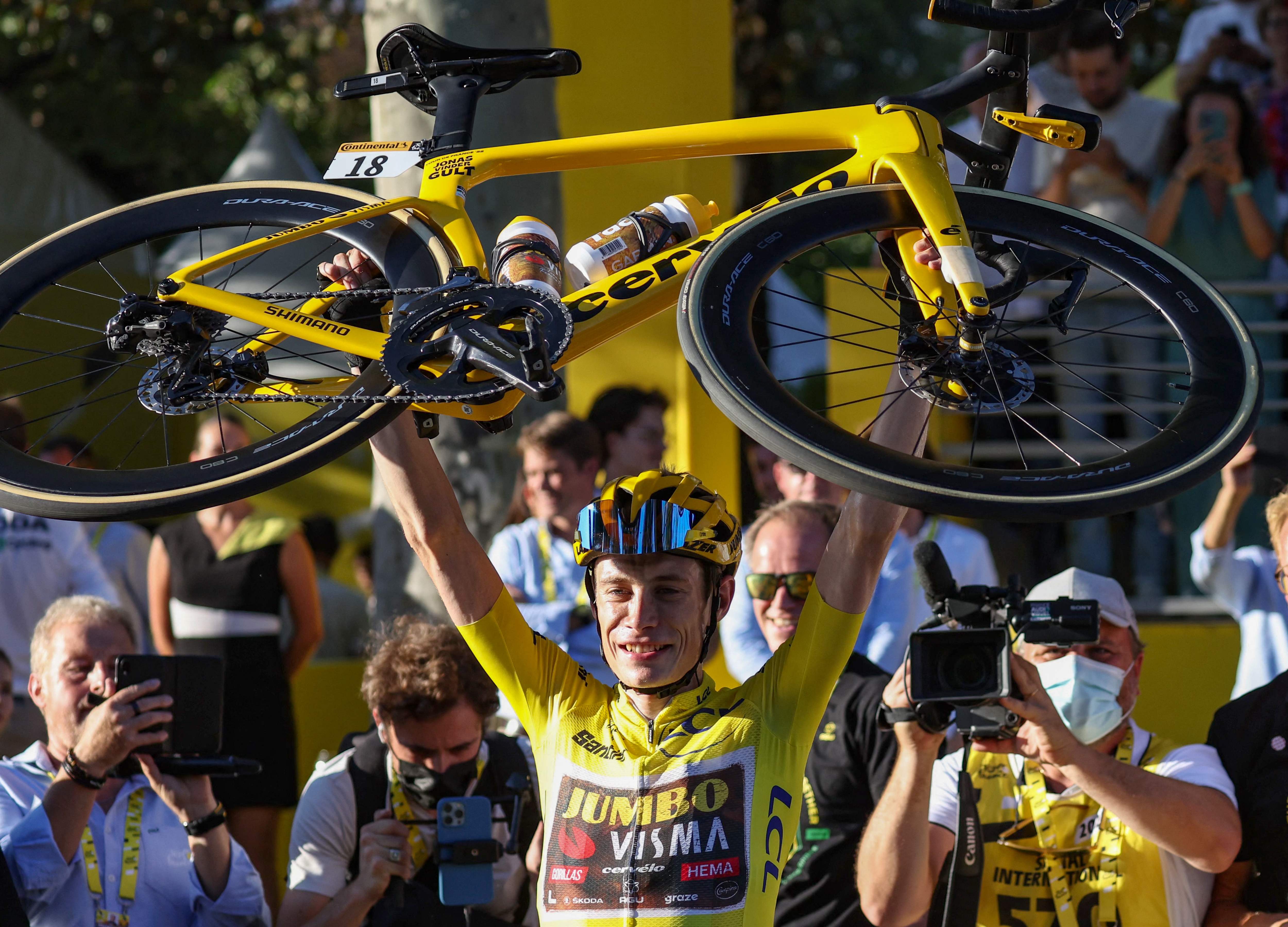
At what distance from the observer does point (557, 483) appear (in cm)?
487

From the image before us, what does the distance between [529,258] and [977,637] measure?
122cm

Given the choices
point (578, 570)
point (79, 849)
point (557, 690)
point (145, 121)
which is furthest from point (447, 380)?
point (145, 121)

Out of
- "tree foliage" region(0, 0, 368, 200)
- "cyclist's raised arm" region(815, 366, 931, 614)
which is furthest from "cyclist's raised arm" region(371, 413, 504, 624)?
"tree foliage" region(0, 0, 368, 200)

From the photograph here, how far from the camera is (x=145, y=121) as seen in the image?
1237cm

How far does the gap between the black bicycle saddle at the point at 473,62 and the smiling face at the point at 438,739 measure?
1.54m

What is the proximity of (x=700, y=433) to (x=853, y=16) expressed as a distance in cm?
980

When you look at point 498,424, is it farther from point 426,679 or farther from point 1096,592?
point 1096,592

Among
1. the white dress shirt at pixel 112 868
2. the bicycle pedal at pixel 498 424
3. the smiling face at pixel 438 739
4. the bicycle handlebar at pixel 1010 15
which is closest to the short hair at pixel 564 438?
the smiling face at pixel 438 739

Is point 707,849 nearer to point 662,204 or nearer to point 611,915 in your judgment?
point 611,915

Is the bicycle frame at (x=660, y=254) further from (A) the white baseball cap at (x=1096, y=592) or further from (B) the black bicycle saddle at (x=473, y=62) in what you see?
(A) the white baseball cap at (x=1096, y=592)

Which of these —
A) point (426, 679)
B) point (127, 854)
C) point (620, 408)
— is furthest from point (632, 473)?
point (127, 854)

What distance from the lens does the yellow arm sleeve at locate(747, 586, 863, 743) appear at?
2.81 meters

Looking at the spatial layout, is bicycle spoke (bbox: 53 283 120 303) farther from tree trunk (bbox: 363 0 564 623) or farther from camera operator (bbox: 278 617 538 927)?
tree trunk (bbox: 363 0 564 623)

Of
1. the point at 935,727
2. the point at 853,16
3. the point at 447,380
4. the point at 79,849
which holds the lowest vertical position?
the point at 79,849
